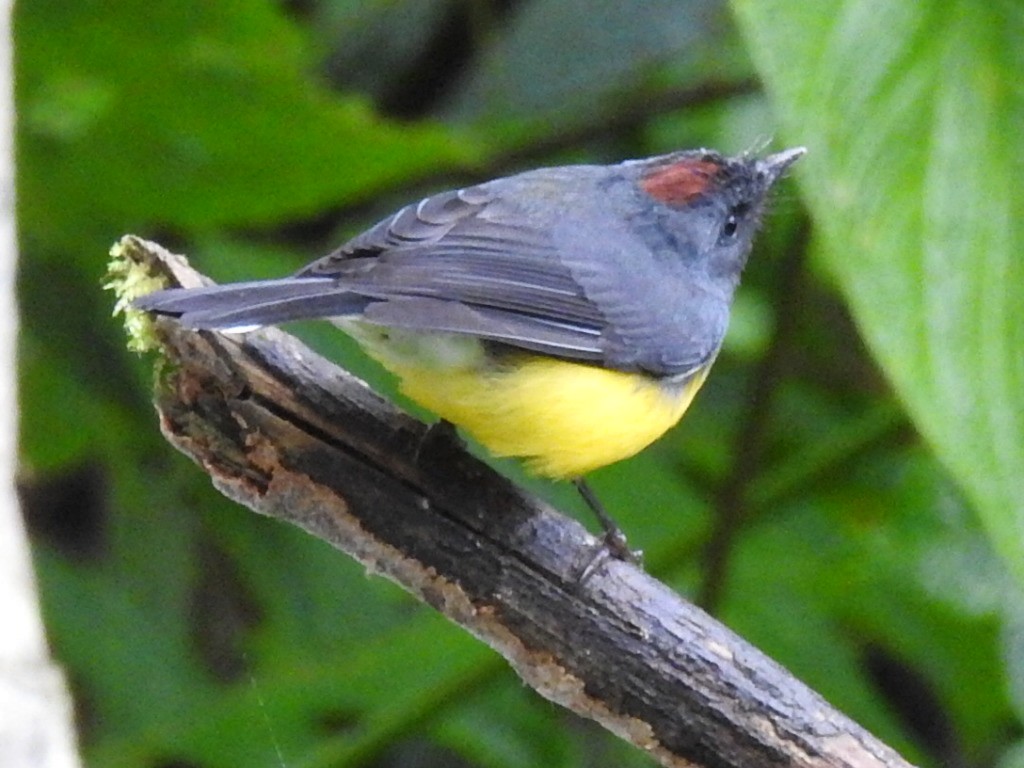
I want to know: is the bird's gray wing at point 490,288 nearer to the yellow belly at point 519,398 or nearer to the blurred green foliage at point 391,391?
the yellow belly at point 519,398

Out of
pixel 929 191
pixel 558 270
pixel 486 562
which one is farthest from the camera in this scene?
pixel 558 270

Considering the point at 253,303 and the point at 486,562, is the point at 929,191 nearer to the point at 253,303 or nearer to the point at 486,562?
the point at 486,562

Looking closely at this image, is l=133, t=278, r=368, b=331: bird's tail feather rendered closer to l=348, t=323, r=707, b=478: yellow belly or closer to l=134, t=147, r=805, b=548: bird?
l=134, t=147, r=805, b=548: bird

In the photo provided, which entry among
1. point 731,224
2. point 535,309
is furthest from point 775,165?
point 535,309

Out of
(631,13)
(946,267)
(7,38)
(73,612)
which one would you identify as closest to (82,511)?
(73,612)

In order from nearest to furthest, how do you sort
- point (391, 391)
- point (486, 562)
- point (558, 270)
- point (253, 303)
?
point (253, 303)
point (486, 562)
point (558, 270)
point (391, 391)

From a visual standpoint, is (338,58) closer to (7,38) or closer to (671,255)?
(671,255)
